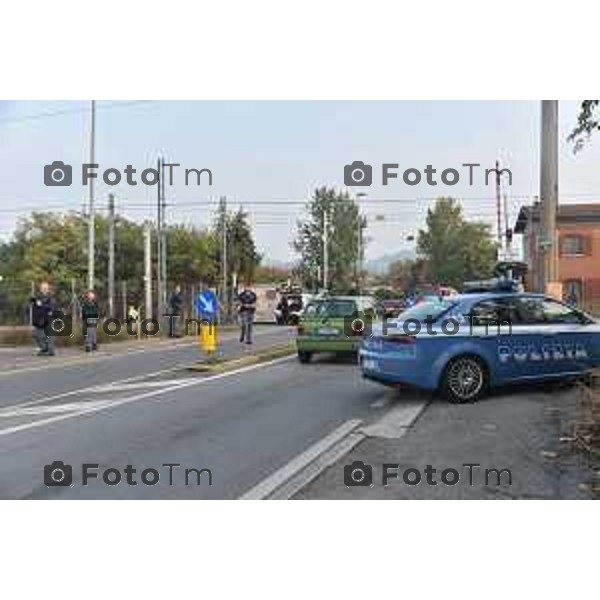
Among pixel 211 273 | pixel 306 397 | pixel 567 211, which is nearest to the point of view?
pixel 306 397

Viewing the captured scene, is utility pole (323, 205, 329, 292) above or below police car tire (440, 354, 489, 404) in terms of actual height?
above

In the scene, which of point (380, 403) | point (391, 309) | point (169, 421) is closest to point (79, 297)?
point (391, 309)

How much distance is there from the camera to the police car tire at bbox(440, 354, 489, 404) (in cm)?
1273

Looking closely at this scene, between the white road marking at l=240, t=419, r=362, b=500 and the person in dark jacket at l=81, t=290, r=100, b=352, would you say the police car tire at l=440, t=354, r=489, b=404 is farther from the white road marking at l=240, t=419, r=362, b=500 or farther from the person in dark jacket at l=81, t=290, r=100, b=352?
the person in dark jacket at l=81, t=290, r=100, b=352

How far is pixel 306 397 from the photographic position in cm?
1410

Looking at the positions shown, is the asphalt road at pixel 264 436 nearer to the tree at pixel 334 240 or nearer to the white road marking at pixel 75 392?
the white road marking at pixel 75 392

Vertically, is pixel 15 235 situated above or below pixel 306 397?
above

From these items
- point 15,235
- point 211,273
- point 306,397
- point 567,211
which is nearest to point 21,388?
point 306,397

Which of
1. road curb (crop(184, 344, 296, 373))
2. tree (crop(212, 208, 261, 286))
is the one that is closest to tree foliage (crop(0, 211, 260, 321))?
tree (crop(212, 208, 261, 286))

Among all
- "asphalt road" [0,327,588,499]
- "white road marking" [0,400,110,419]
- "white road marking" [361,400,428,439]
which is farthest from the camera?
"white road marking" [0,400,110,419]

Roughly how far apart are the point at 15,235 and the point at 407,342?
159ft

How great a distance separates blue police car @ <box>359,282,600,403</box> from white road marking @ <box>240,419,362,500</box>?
62.5 inches

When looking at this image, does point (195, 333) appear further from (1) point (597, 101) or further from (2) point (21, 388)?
(1) point (597, 101)

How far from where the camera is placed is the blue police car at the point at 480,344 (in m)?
12.8
